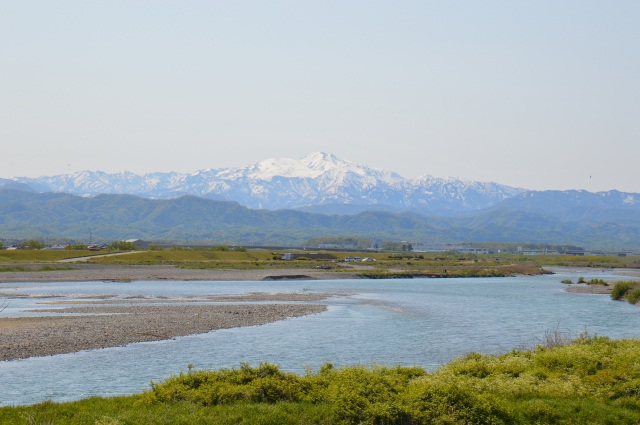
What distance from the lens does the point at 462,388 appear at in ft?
65.3

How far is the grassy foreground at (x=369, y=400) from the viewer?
62.3 feet

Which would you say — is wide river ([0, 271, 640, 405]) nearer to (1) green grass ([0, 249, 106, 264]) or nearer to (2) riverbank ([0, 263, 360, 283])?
(2) riverbank ([0, 263, 360, 283])

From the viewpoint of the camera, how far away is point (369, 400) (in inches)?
781

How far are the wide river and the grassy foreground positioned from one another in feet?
22.3

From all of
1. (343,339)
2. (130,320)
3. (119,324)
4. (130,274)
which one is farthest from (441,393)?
(130,274)

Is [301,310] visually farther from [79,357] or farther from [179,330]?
[79,357]

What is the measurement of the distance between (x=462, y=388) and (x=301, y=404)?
462 centimetres

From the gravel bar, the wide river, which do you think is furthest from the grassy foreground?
the gravel bar

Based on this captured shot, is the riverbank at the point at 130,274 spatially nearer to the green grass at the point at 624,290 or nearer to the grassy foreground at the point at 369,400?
the green grass at the point at 624,290

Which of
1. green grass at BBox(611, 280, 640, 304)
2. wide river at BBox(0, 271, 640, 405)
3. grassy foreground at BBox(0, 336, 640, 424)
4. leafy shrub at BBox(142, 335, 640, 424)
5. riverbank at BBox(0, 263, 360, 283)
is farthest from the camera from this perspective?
riverbank at BBox(0, 263, 360, 283)

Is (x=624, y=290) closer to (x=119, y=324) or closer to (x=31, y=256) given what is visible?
(x=119, y=324)

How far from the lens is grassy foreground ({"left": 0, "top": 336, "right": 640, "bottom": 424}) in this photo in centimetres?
1898

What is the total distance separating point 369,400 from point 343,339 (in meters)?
22.9

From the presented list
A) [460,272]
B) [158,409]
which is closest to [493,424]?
[158,409]
